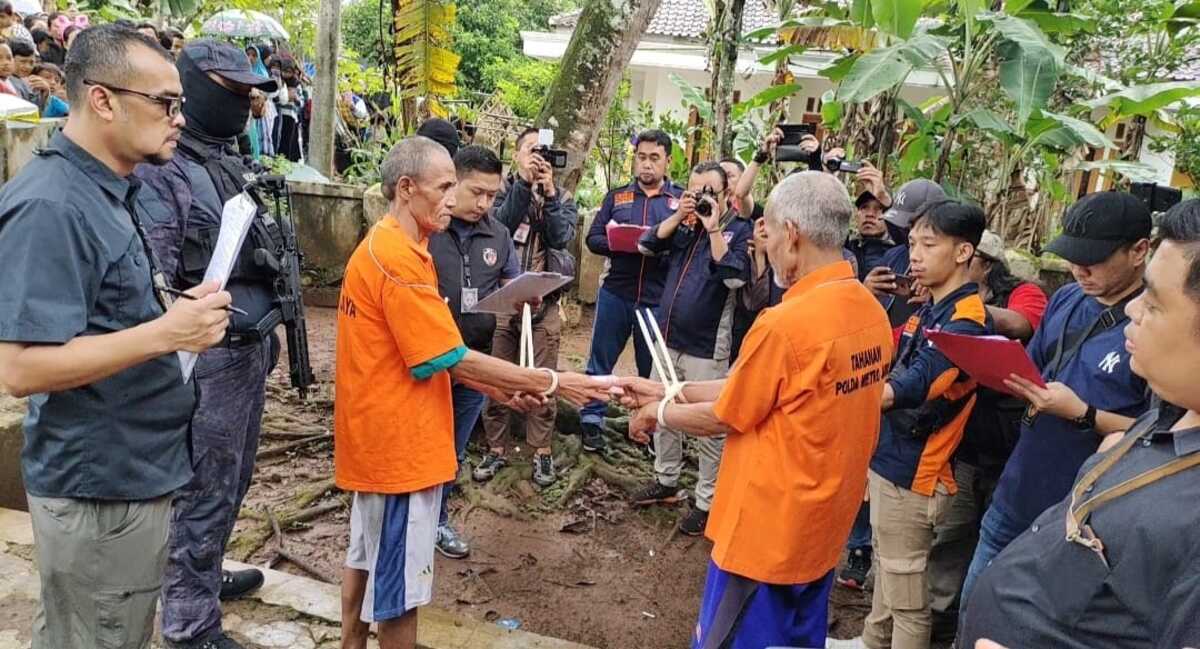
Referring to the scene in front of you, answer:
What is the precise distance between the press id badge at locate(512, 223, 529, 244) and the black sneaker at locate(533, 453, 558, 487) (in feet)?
4.72

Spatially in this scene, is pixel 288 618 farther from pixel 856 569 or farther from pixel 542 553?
pixel 856 569

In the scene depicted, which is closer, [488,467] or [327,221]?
[488,467]

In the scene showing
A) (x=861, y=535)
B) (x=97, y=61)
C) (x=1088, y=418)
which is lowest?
(x=861, y=535)

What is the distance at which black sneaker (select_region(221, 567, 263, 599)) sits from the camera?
135 inches

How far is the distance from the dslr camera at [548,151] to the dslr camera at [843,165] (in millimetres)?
1650

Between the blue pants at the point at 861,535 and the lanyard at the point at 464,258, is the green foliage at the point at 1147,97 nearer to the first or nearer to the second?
the blue pants at the point at 861,535

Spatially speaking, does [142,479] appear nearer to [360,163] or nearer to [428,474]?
[428,474]

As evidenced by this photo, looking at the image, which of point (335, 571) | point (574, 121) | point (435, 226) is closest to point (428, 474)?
point (435, 226)

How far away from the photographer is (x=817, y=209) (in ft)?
8.09

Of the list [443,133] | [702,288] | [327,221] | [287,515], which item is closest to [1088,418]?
[702,288]

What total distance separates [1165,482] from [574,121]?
409 centimetres

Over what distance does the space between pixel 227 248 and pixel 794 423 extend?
70.8 inches

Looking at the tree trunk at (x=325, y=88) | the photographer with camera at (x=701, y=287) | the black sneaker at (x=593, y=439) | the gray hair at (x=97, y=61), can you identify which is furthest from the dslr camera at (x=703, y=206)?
the tree trunk at (x=325, y=88)

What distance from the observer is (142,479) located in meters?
2.15
